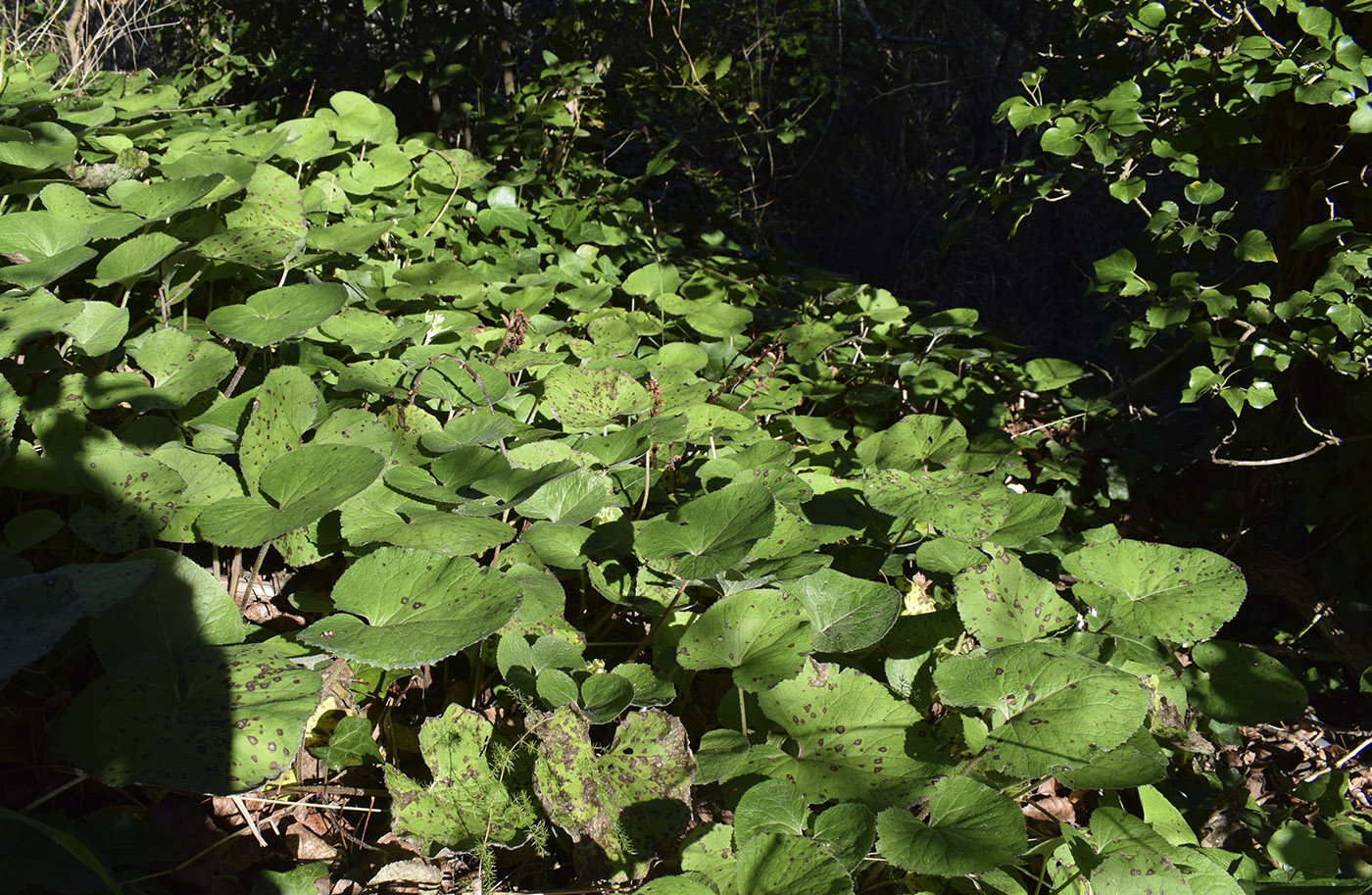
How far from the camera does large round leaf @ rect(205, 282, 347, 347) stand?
6.02ft

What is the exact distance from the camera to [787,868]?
1165 mm

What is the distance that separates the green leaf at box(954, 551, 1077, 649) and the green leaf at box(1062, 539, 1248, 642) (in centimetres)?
10

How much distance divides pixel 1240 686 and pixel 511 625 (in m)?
1.43

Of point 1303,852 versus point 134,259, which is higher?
point 134,259

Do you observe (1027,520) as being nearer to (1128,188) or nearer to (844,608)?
(844,608)

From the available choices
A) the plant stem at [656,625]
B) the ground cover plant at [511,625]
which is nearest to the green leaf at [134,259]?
the ground cover plant at [511,625]

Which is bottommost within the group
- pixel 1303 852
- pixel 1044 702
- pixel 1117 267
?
pixel 1303 852

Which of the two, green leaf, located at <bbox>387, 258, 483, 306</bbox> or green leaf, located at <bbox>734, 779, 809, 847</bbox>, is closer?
green leaf, located at <bbox>734, 779, 809, 847</bbox>

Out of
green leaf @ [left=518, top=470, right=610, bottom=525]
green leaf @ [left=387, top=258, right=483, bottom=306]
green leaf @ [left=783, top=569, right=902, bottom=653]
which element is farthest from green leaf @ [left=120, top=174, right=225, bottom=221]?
green leaf @ [left=783, top=569, right=902, bottom=653]

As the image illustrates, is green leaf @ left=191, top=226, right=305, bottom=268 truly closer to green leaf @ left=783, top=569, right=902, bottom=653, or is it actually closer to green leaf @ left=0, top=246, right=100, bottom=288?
green leaf @ left=0, top=246, right=100, bottom=288

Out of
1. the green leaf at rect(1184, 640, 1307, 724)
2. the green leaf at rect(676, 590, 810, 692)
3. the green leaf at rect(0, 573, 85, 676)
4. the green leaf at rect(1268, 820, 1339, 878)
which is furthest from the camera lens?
the green leaf at rect(1184, 640, 1307, 724)

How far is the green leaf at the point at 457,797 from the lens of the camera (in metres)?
1.31

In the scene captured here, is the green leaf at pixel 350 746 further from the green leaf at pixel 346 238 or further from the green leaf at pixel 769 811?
the green leaf at pixel 346 238

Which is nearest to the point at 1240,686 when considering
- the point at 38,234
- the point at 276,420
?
the point at 276,420
